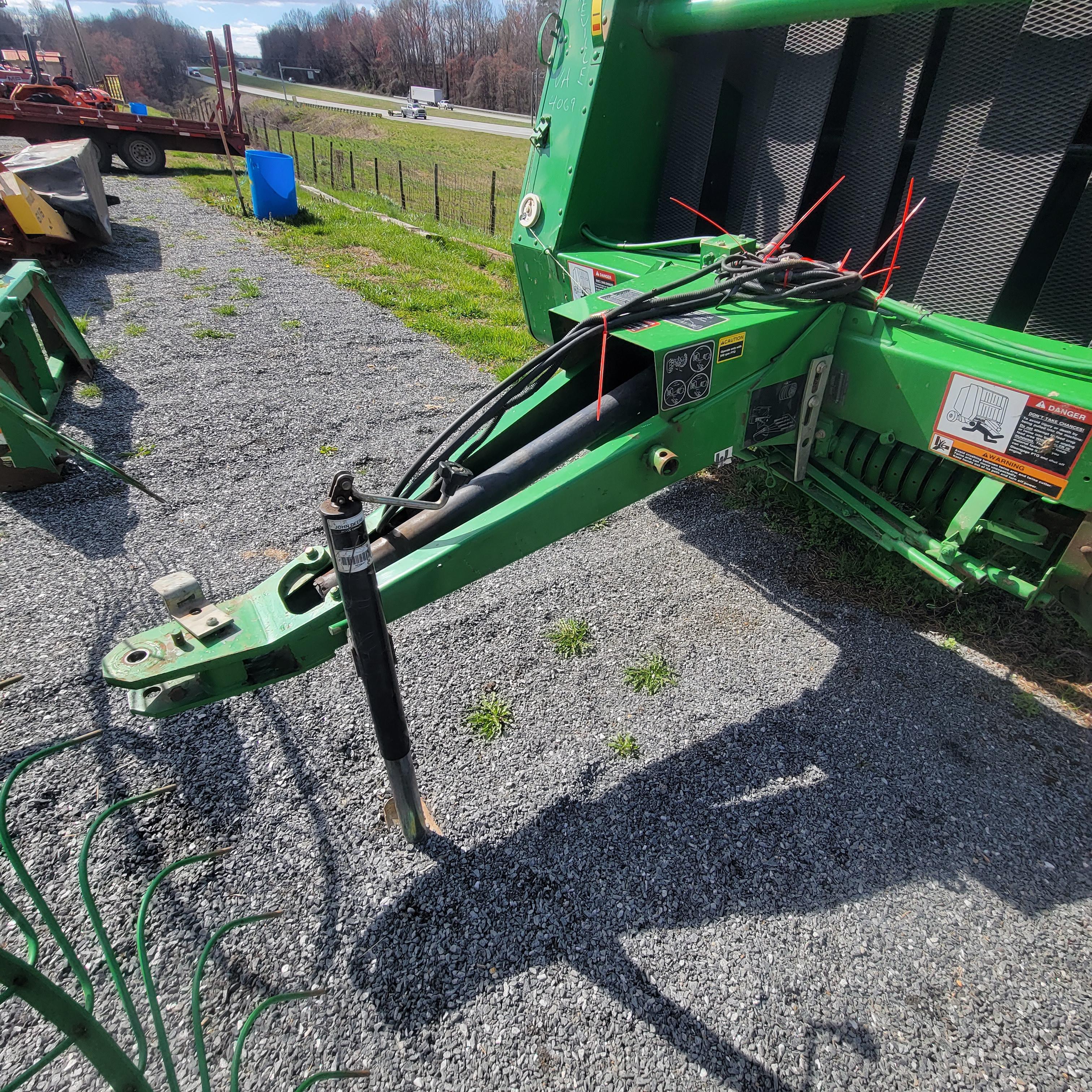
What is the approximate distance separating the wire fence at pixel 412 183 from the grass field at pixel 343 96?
2444 cm

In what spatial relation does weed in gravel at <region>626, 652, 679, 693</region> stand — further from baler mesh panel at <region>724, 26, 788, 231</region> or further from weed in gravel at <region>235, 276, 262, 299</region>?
weed in gravel at <region>235, 276, 262, 299</region>

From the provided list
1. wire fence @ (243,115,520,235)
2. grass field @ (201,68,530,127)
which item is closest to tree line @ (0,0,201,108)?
grass field @ (201,68,530,127)

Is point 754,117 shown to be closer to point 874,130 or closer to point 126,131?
point 874,130

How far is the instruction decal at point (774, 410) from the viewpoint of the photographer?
7.61 feet

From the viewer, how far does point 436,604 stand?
335cm

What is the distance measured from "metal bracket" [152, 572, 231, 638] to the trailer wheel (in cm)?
1783

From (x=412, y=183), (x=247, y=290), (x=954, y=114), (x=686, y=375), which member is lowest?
(x=412, y=183)

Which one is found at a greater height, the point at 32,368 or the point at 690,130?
the point at 690,130

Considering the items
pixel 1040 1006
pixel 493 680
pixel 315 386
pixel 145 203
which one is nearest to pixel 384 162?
pixel 145 203

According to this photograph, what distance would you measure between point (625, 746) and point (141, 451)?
12.6ft

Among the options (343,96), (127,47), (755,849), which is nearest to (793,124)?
(755,849)

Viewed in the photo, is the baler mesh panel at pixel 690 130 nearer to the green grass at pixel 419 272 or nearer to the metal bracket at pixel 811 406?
the metal bracket at pixel 811 406

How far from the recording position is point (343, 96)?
59.2 meters

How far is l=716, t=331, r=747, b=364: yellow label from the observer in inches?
82.0
